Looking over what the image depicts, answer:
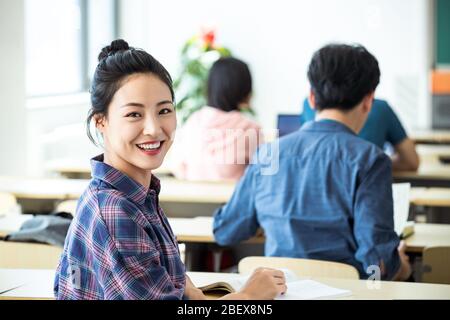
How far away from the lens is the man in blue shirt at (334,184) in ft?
6.62

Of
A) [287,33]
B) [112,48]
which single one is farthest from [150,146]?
[287,33]

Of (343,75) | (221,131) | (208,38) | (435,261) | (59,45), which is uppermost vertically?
(208,38)

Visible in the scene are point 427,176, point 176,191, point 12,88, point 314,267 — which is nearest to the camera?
point 314,267

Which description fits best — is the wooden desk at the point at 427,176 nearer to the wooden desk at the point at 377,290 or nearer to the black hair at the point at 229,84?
the black hair at the point at 229,84

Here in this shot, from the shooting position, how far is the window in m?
4.66

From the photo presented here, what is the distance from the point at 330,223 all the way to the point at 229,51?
5.00m

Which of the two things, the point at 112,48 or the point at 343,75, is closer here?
the point at 112,48

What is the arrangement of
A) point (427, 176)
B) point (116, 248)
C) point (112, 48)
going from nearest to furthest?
1. point (116, 248)
2. point (112, 48)
3. point (427, 176)

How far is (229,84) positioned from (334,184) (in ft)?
4.87

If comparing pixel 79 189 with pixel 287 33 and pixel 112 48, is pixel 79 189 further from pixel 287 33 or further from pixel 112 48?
pixel 287 33

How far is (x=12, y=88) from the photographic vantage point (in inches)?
157

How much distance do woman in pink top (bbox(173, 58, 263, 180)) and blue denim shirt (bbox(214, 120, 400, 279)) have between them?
1.33m

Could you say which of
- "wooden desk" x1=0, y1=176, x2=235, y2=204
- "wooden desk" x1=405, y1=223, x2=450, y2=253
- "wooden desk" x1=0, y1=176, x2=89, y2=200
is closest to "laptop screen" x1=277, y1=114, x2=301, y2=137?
"wooden desk" x1=0, y1=176, x2=235, y2=204

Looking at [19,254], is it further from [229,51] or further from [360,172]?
[229,51]
